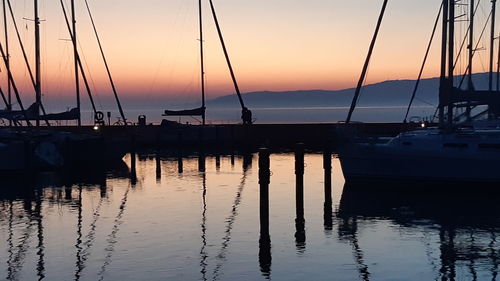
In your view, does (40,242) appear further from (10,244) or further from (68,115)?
(68,115)

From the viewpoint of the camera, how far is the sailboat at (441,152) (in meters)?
30.6

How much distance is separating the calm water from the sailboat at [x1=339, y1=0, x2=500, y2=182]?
123cm

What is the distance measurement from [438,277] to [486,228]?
674cm

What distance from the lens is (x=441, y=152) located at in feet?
101

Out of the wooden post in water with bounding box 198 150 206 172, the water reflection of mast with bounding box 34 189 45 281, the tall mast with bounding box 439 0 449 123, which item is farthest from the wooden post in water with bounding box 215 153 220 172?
the tall mast with bounding box 439 0 449 123

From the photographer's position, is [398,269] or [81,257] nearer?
[398,269]

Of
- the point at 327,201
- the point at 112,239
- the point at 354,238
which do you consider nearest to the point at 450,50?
the point at 327,201

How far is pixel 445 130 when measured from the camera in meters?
31.4

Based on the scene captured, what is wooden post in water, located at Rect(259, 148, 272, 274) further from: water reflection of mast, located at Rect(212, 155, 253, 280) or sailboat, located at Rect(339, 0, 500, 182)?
sailboat, located at Rect(339, 0, 500, 182)

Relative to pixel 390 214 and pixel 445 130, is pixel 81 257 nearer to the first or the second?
pixel 390 214

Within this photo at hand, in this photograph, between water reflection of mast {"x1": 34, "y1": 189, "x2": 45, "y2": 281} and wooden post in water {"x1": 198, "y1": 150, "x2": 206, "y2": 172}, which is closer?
water reflection of mast {"x1": 34, "y1": 189, "x2": 45, "y2": 281}

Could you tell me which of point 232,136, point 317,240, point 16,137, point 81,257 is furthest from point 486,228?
point 232,136

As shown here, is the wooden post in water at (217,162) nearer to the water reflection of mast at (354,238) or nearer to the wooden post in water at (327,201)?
the wooden post in water at (327,201)

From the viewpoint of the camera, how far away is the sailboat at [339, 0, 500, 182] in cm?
3058
